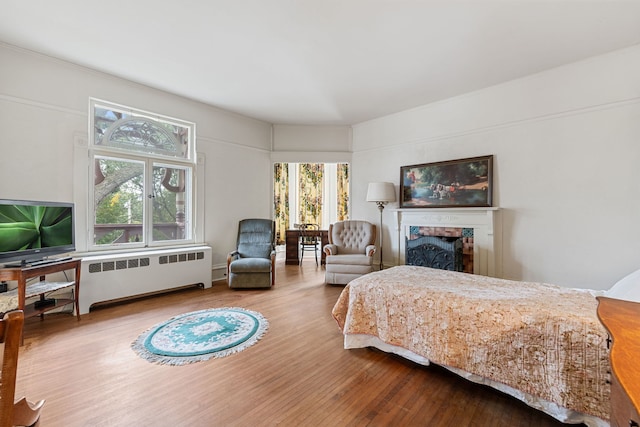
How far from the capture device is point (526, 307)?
1.75 metres

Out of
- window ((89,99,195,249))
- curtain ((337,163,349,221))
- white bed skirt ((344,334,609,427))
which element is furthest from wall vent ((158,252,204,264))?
curtain ((337,163,349,221))

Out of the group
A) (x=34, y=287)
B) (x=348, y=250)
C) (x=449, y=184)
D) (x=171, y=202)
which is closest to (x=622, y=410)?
(x=449, y=184)

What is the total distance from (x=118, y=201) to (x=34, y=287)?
1.45 m

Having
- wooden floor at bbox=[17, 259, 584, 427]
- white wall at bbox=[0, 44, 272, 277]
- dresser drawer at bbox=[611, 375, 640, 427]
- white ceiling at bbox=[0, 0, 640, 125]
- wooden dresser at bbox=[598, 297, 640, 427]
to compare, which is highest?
white ceiling at bbox=[0, 0, 640, 125]

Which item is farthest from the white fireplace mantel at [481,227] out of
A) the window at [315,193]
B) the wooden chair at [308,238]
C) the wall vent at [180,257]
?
the wall vent at [180,257]

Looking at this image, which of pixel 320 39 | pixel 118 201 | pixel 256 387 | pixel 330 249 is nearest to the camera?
pixel 256 387

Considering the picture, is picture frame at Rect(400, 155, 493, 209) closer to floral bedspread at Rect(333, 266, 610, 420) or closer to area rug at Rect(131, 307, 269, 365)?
floral bedspread at Rect(333, 266, 610, 420)

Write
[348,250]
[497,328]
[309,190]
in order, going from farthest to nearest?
[309,190] → [348,250] → [497,328]

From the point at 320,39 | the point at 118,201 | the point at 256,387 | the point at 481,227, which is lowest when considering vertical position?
the point at 256,387

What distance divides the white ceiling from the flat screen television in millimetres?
1794

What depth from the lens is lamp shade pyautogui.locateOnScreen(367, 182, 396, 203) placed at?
4.84 metres

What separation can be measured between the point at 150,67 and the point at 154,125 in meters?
1.03

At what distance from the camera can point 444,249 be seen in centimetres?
416

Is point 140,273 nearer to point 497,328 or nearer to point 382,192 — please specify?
point 382,192
